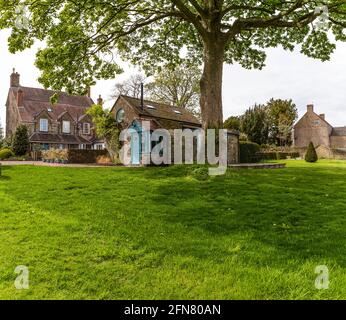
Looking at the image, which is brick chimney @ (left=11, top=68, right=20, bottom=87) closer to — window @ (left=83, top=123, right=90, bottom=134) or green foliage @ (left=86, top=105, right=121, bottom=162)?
window @ (left=83, top=123, right=90, bottom=134)

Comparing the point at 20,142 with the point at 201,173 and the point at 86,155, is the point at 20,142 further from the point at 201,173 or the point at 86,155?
the point at 201,173

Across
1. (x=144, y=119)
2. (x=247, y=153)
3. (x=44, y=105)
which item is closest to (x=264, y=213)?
(x=144, y=119)

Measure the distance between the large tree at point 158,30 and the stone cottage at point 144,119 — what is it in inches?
352

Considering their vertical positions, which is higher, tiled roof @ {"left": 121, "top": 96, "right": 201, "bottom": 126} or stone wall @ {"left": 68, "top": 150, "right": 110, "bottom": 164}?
tiled roof @ {"left": 121, "top": 96, "right": 201, "bottom": 126}

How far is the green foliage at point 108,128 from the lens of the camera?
105 ft

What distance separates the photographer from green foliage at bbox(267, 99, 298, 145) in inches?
2410

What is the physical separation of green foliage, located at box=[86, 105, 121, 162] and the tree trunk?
16.7 metres

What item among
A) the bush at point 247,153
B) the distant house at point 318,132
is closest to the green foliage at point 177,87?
the bush at point 247,153

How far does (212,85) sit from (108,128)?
61.3 feet

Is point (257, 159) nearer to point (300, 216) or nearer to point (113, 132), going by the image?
point (113, 132)

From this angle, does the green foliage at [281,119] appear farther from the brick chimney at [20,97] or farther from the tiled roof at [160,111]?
the brick chimney at [20,97]

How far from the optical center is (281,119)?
63.6 meters

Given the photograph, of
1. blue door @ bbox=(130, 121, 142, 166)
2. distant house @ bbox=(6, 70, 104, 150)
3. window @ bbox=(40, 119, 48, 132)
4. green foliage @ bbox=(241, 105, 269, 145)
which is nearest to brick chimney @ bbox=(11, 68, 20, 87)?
distant house @ bbox=(6, 70, 104, 150)

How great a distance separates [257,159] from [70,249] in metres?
30.8
